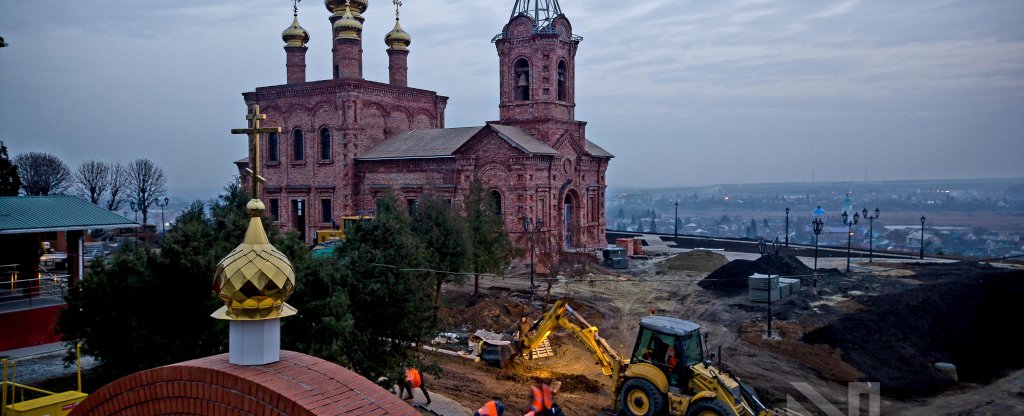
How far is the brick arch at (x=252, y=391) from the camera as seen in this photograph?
4.98 m

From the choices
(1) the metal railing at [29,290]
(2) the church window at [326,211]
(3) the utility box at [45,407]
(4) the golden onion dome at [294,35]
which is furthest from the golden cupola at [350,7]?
(3) the utility box at [45,407]

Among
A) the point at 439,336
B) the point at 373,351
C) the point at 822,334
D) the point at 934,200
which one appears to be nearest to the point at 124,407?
the point at 373,351

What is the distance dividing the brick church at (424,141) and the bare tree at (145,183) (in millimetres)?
21841

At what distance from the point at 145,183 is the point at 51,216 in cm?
4283

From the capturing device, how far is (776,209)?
5768 inches

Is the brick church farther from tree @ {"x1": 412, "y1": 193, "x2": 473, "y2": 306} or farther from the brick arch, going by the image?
the brick arch

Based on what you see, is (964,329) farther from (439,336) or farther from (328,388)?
(328,388)

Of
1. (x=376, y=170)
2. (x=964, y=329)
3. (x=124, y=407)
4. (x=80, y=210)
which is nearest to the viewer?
(x=124, y=407)

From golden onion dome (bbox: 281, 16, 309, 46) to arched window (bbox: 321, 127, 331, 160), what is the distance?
651cm

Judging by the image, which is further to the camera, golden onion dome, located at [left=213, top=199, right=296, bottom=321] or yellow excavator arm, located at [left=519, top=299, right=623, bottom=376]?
yellow excavator arm, located at [left=519, top=299, right=623, bottom=376]

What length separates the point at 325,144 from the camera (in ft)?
129

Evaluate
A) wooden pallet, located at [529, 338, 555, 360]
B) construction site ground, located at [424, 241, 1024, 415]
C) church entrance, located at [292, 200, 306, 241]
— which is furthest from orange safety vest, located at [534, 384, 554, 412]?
church entrance, located at [292, 200, 306, 241]

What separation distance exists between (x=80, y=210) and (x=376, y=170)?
17490 mm

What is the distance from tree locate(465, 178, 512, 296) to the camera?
25844 mm
